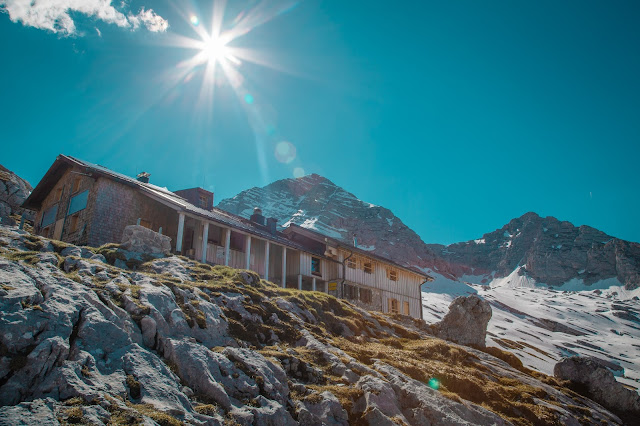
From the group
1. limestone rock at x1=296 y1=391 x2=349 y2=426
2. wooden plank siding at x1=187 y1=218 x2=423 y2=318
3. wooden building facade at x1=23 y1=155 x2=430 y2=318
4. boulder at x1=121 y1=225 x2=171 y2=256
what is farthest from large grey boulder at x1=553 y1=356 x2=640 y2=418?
boulder at x1=121 y1=225 x2=171 y2=256

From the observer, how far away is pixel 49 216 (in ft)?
91.1

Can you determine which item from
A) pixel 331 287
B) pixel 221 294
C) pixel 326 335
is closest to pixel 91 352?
pixel 221 294

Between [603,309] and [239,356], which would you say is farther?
[603,309]

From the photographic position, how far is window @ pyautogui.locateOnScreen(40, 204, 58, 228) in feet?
88.7

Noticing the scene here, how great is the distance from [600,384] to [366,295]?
1972cm

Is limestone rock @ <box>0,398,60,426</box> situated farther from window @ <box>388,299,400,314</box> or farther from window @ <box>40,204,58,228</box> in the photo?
window @ <box>388,299,400,314</box>

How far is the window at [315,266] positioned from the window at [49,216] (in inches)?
707

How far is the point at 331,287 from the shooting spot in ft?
110

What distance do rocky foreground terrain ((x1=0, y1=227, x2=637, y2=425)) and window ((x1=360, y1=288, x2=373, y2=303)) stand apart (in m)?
18.6

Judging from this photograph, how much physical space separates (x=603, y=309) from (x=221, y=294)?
125593mm

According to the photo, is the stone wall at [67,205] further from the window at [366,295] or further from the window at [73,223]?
the window at [366,295]

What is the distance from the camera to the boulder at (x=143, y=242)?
53.0 ft

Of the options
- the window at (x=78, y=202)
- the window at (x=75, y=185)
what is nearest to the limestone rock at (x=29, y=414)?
the window at (x=78, y=202)

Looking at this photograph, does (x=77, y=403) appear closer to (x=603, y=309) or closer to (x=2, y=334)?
(x=2, y=334)
